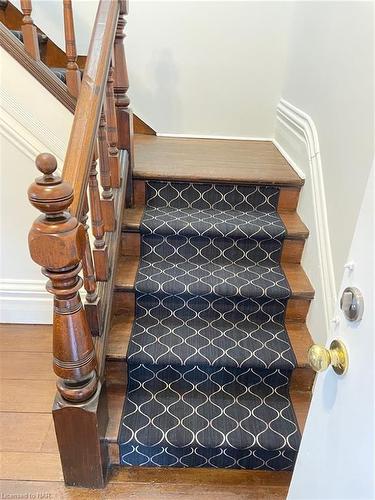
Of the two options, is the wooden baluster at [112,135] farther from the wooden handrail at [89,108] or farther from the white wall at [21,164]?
the white wall at [21,164]

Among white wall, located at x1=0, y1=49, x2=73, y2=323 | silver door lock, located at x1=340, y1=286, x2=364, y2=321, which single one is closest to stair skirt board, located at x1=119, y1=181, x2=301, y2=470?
white wall, located at x1=0, y1=49, x2=73, y2=323

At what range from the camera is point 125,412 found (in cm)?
149

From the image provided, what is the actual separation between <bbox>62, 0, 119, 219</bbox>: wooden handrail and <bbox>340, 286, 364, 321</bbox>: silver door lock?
27.8 inches

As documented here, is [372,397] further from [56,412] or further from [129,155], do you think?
[129,155]

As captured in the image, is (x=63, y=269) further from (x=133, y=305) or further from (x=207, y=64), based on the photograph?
(x=207, y=64)

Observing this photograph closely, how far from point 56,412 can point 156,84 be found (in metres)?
2.19

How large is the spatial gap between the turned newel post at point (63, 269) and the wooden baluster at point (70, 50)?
907 millimetres

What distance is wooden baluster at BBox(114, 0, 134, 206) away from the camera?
1635 mm

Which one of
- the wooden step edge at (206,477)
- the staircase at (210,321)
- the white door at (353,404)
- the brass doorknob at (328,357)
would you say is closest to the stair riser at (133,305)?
the staircase at (210,321)

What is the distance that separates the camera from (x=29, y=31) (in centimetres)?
159

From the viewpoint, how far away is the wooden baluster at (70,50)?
5.27ft

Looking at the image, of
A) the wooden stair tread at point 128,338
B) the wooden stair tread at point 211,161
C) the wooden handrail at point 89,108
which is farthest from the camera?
the wooden stair tread at point 211,161

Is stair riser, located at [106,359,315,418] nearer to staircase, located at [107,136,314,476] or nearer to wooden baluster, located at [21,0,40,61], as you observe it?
staircase, located at [107,136,314,476]

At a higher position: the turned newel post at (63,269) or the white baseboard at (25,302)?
the turned newel post at (63,269)
